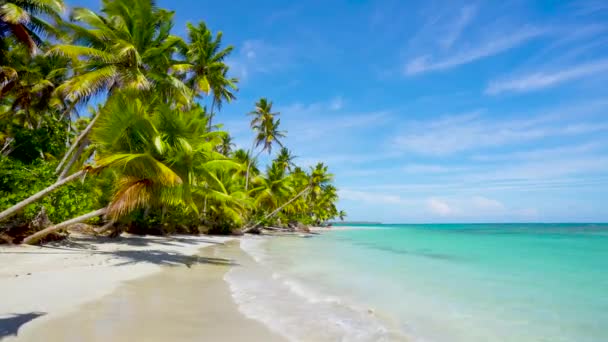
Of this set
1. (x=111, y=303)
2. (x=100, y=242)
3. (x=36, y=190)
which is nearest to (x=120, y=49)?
(x=36, y=190)

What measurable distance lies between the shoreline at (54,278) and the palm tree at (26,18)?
726 cm

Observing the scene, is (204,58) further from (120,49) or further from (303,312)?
(303,312)

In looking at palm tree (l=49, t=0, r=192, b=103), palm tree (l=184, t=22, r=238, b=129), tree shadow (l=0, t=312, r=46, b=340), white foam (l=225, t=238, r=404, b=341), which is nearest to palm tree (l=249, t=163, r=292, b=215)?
palm tree (l=184, t=22, r=238, b=129)

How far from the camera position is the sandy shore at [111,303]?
3.98 m

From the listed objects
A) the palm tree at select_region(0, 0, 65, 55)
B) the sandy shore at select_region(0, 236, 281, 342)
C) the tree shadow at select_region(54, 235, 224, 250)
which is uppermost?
the palm tree at select_region(0, 0, 65, 55)

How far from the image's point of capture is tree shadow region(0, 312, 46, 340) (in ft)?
12.2

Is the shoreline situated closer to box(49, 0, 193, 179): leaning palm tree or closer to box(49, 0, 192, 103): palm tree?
box(49, 0, 193, 179): leaning palm tree

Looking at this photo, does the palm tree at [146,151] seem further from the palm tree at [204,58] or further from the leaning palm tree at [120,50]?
the palm tree at [204,58]

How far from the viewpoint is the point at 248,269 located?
1002 cm

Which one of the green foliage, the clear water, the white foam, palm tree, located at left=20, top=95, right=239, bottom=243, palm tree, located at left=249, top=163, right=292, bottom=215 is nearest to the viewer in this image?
the white foam

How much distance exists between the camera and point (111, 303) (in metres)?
5.25

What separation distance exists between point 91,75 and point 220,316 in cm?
982

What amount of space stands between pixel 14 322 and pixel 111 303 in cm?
131

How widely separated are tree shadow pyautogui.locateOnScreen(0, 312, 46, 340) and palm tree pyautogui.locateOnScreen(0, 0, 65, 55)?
10762 mm
